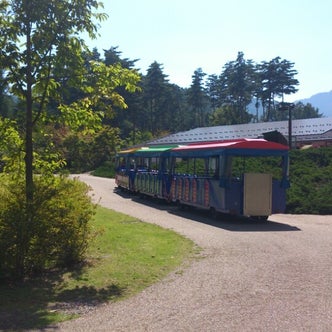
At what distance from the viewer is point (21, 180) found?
27.9 ft

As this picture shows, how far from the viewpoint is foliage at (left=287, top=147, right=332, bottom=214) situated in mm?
18997

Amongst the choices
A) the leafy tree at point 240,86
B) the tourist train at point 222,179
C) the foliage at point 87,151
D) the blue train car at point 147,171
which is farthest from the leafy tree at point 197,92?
the tourist train at point 222,179

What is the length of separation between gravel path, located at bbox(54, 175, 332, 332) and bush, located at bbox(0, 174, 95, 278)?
6.21 feet

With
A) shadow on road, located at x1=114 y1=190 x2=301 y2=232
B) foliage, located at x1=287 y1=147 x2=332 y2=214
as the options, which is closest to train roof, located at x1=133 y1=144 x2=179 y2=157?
shadow on road, located at x1=114 y1=190 x2=301 y2=232

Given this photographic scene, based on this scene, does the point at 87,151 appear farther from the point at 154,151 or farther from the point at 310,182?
the point at 310,182

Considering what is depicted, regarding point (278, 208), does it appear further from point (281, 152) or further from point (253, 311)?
point (253, 311)

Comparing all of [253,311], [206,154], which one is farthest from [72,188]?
[206,154]

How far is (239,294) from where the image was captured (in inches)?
265

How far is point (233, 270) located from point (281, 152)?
27.3 ft

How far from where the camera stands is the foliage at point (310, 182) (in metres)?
19.0

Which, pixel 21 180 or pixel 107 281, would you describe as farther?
pixel 21 180

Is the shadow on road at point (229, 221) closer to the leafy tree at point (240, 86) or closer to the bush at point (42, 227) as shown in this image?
the bush at point (42, 227)

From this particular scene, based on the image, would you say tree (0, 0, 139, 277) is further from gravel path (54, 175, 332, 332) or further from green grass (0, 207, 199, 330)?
gravel path (54, 175, 332, 332)

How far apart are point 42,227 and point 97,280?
1196 millimetres
